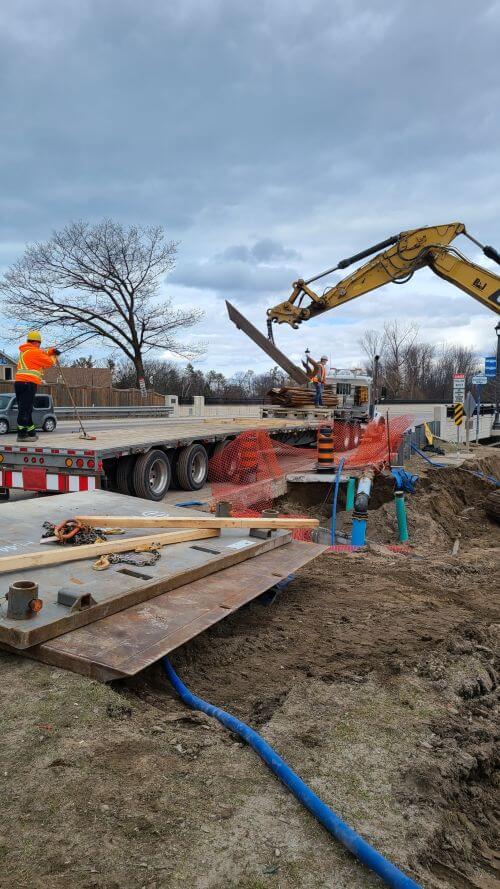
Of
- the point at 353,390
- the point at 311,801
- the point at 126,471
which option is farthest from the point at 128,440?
the point at 353,390

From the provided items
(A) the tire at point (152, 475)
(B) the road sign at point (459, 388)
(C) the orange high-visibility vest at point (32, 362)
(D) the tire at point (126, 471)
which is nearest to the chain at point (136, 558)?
(A) the tire at point (152, 475)

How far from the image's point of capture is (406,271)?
15.3 meters

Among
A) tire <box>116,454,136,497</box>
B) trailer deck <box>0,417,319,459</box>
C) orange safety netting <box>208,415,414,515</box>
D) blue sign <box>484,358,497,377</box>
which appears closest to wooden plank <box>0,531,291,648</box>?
trailer deck <box>0,417,319,459</box>

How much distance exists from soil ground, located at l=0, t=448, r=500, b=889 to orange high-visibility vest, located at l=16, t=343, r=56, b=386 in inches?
284

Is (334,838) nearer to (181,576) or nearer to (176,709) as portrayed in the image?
(176,709)

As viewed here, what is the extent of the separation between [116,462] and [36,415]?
6.02m

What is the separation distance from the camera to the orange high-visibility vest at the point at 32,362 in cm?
1044

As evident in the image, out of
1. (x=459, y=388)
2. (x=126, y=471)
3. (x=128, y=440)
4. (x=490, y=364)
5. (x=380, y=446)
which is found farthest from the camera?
(x=490, y=364)

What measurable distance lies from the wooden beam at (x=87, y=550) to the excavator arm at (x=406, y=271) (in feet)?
36.2

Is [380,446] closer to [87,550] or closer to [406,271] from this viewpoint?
[406,271]

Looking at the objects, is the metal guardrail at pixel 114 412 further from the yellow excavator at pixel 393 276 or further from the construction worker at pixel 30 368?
the construction worker at pixel 30 368

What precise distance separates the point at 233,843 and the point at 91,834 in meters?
0.52

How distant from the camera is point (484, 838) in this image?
8.49ft

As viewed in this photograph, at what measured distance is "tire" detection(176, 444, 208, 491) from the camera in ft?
35.1
